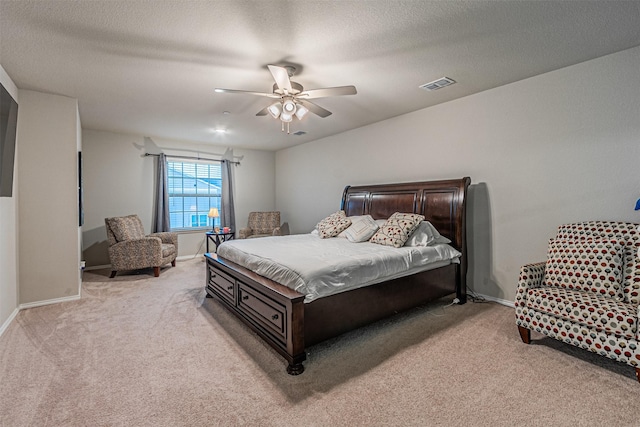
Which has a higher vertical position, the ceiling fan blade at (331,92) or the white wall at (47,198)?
the ceiling fan blade at (331,92)

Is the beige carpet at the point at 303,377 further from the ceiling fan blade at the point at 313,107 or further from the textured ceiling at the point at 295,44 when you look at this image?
the textured ceiling at the point at 295,44

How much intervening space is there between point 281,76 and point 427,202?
97.3 inches

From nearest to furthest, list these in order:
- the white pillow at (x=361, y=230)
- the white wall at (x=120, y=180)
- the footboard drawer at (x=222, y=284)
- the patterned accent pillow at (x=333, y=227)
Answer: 1. the footboard drawer at (x=222, y=284)
2. the white pillow at (x=361, y=230)
3. the patterned accent pillow at (x=333, y=227)
4. the white wall at (x=120, y=180)

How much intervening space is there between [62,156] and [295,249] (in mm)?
3124

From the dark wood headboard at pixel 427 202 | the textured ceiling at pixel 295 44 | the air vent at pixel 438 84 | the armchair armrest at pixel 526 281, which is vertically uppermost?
the air vent at pixel 438 84

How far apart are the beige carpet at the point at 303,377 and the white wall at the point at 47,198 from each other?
632mm

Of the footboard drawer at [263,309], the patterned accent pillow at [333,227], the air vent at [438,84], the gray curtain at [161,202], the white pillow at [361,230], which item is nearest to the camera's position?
the footboard drawer at [263,309]

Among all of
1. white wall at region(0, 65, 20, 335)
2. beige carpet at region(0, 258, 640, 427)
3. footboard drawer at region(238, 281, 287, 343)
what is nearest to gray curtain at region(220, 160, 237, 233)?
white wall at region(0, 65, 20, 335)

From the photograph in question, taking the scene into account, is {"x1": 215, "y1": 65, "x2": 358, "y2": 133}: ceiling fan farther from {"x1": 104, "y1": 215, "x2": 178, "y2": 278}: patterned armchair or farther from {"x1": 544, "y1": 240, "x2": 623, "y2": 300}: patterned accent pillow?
{"x1": 104, "y1": 215, "x2": 178, "y2": 278}: patterned armchair

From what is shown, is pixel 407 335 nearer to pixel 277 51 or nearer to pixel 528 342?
pixel 528 342

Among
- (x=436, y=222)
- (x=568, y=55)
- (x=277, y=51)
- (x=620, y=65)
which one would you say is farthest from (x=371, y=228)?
(x=620, y=65)

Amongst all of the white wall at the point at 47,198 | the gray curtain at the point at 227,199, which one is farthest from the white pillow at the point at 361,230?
the gray curtain at the point at 227,199

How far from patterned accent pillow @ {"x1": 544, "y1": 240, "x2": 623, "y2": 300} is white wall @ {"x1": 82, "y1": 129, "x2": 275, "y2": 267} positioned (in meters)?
6.24

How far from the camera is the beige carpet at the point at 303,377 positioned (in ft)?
5.71
